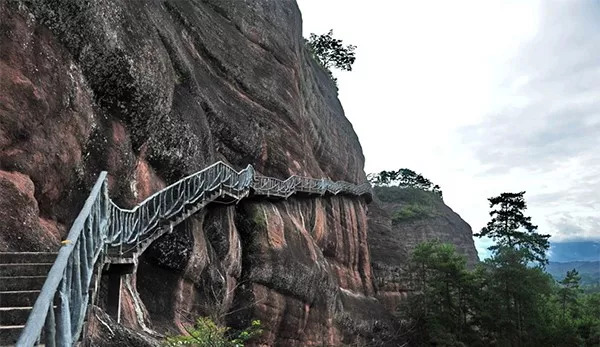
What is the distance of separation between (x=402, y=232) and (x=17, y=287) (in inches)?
2478

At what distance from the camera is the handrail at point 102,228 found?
3.52 metres

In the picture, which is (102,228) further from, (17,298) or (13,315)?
(13,315)

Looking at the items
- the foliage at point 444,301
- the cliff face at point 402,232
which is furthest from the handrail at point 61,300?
the cliff face at point 402,232

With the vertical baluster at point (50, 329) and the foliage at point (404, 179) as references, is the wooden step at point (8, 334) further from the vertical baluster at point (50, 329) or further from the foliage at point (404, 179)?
the foliage at point (404, 179)

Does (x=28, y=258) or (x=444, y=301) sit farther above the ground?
(x=444, y=301)

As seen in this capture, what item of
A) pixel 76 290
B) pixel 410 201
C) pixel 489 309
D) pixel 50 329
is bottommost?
pixel 50 329

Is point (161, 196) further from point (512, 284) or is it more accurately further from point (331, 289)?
point (512, 284)

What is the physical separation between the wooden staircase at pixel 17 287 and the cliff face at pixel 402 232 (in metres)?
37.6

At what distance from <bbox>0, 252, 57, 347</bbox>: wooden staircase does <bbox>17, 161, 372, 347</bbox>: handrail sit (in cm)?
58

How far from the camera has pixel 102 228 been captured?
714 cm

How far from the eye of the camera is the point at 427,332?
37.4m

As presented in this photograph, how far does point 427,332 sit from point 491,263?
8018 millimetres

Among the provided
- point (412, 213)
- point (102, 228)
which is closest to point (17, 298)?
point (102, 228)

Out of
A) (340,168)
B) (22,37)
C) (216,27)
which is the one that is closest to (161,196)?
(22,37)
